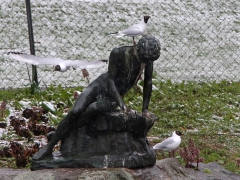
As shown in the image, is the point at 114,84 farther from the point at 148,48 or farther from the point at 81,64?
the point at 81,64

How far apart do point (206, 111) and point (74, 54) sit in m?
3.60

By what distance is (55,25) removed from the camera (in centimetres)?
1327

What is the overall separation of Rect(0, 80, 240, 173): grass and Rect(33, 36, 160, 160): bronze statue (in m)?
2.28

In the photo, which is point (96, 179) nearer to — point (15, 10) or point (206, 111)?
point (206, 111)

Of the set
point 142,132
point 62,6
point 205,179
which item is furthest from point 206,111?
point 62,6

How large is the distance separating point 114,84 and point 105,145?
0.54 metres

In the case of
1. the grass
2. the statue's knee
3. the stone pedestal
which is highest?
the statue's knee

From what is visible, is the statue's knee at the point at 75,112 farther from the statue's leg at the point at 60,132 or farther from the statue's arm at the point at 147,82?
the statue's arm at the point at 147,82

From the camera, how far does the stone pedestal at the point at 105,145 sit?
18.9 ft

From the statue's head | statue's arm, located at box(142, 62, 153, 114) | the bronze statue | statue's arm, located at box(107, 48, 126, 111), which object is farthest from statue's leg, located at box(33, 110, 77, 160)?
the statue's head

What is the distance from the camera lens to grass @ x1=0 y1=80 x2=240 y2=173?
839 centimetres

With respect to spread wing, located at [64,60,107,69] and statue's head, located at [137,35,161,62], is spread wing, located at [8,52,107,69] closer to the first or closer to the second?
spread wing, located at [64,60,107,69]

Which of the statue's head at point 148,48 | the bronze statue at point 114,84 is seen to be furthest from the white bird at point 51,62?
the statue's head at point 148,48

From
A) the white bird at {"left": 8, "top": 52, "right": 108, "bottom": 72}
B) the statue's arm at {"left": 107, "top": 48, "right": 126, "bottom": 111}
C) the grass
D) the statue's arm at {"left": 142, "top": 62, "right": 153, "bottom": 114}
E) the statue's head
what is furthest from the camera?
the grass
